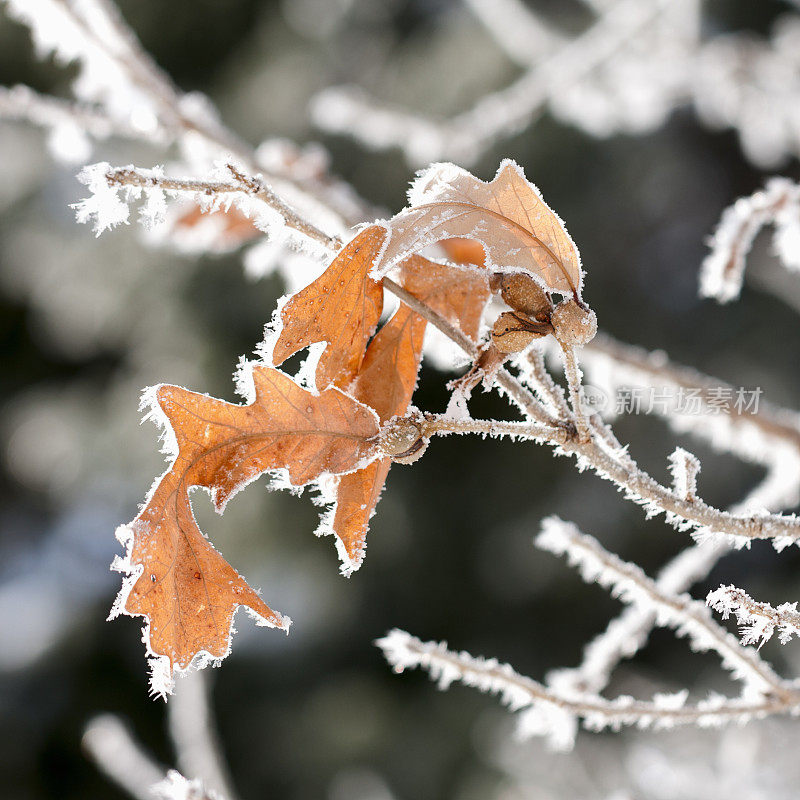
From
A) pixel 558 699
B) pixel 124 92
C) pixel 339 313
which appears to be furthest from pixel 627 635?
pixel 124 92

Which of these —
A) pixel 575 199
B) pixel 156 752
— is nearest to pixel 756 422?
pixel 575 199

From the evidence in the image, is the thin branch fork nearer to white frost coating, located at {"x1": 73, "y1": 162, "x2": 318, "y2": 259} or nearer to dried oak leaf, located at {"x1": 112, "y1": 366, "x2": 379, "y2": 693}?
dried oak leaf, located at {"x1": 112, "y1": 366, "x2": 379, "y2": 693}

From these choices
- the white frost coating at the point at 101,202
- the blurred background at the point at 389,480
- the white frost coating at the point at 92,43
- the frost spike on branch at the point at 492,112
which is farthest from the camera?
the blurred background at the point at 389,480

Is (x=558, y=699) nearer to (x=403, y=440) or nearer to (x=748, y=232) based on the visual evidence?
(x=403, y=440)

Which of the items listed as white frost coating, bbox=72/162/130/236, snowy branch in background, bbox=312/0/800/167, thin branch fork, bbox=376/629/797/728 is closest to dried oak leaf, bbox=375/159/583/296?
white frost coating, bbox=72/162/130/236

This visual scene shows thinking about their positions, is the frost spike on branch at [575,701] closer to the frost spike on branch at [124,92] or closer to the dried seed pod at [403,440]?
the dried seed pod at [403,440]

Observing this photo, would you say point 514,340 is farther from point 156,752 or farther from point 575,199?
point 156,752

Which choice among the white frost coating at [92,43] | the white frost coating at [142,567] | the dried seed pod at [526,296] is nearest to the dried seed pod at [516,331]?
the dried seed pod at [526,296]
